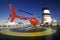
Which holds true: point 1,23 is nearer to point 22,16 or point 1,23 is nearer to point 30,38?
point 22,16

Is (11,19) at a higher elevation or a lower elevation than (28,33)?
higher

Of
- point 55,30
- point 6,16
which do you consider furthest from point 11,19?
point 55,30

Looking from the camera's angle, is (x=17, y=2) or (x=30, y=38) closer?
(x=30, y=38)

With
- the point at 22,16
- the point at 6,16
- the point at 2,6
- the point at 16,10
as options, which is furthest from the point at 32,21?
the point at 2,6

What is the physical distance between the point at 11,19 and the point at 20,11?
0.63 ft

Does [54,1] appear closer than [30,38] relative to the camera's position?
No

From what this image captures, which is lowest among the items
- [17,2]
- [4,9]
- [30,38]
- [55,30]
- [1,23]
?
[30,38]

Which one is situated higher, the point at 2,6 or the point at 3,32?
the point at 2,6

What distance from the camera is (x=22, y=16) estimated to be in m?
1.77

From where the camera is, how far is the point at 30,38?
1.70m

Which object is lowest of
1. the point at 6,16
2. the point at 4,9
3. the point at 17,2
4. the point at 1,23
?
the point at 1,23

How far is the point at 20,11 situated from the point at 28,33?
0.37 m

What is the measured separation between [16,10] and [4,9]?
0.19 meters

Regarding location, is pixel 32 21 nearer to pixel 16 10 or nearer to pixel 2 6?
pixel 16 10
